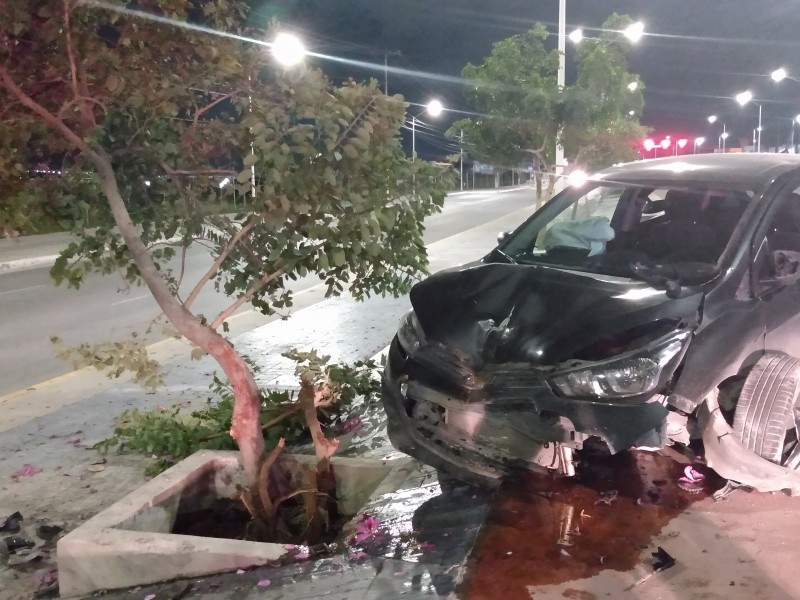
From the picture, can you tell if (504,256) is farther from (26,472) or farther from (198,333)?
(26,472)

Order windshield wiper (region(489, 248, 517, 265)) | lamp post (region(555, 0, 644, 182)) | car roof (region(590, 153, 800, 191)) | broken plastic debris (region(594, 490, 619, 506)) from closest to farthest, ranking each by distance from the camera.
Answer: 1. broken plastic debris (region(594, 490, 619, 506))
2. car roof (region(590, 153, 800, 191))
3. windshield wiper (region(489, 248, 517, 265))
4. lamp post (region(555, 0, 644, 182))

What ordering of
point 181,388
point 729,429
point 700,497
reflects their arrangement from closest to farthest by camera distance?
point 729,429 → point 700,497 → point 181,388

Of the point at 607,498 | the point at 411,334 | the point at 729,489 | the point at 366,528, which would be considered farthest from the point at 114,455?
the point at 729,489

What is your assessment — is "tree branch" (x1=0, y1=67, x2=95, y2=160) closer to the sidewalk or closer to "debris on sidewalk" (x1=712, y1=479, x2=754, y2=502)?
the sidewalk

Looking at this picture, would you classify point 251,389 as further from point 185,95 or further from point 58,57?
point 58,57

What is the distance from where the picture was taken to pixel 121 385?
716 cm

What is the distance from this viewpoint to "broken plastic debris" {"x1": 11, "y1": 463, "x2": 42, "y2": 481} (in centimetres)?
512

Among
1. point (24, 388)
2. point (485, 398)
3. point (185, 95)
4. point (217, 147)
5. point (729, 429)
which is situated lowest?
point (24, 388)

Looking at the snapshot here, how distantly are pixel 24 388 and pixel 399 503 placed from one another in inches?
189

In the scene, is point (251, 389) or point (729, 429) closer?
point (729, 429)

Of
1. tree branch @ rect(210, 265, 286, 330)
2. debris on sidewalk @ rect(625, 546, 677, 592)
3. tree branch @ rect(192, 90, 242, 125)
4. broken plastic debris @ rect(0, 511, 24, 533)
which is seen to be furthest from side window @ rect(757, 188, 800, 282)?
broken plastic debris @ rect(0, 511, 24, 533)

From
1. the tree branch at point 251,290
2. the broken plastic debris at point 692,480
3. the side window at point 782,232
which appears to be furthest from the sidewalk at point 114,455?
the side window at point 782,232

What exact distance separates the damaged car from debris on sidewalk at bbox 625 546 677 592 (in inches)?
19.8

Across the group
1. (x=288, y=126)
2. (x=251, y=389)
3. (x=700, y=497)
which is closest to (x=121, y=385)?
(x=251, y=389)
